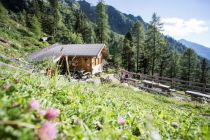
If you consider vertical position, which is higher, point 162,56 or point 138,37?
point 138,37

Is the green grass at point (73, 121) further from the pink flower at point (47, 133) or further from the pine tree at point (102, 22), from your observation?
the pine tree at point (102, 22)

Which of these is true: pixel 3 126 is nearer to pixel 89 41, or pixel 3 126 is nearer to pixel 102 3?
pixel 102 3

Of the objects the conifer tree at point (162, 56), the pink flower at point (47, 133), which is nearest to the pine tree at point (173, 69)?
the conifer tree at point (162, 56)

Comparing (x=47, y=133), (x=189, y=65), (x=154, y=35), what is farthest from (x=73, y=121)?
(x=189, y=65)

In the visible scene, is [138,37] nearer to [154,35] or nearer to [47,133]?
[154,35]

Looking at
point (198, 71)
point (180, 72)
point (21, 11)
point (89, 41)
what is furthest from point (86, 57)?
point (21, 11)

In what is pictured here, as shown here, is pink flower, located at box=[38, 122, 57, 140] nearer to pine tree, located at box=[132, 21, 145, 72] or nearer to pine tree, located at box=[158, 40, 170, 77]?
pine tree, located at box=[158, 40, 170, 77]

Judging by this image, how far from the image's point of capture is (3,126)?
1.74m

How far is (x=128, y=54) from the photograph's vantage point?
2876 inches

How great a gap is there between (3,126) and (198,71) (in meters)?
91.9

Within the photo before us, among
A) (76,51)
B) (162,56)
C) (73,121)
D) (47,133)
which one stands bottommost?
(73,121)

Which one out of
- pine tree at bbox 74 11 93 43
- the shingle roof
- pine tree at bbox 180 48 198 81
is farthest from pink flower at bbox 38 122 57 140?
pine tree at bbox 180 48 198 81

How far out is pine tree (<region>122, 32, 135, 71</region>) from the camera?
235ft

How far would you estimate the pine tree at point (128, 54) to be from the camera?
71.7m
